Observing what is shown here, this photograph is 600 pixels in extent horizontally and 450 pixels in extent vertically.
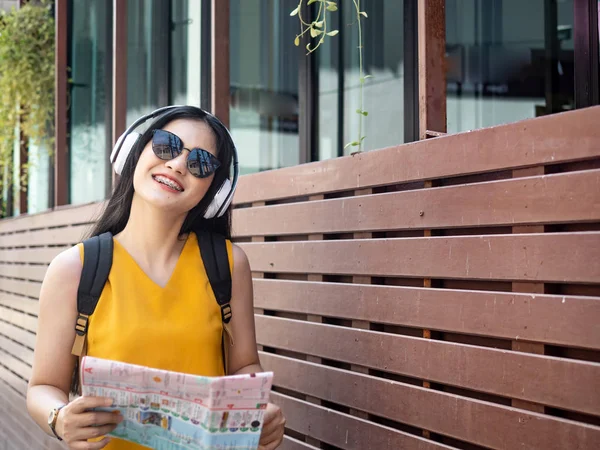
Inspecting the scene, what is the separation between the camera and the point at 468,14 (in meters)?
4.75

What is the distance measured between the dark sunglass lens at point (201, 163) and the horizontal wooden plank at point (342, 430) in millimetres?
994

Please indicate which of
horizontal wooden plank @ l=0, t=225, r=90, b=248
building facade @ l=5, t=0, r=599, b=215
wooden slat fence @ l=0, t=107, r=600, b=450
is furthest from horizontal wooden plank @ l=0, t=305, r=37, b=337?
wooden slat fence @ l=0, t=107, r=600, b=450

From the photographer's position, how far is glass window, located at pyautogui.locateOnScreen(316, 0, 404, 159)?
3703 mm

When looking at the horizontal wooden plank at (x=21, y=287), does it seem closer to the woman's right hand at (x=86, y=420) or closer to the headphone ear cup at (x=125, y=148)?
the headphone ear cup at (x=125, y=148)

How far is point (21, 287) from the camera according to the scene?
27.5 feet

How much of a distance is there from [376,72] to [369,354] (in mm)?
1621

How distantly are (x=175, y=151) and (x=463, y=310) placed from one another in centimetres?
91

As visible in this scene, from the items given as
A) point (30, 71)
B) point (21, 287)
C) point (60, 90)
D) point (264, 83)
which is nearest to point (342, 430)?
point (264, 83)

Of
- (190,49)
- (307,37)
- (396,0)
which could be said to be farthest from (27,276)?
(396,0)

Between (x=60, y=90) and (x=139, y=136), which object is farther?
(x=60, y=90)

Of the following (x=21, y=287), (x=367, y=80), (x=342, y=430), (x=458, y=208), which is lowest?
(x=342, y=430)

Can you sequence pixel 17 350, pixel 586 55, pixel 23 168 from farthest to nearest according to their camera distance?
pixel 23 168, pixel 17 350, pixel 586 55

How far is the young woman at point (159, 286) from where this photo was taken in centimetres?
228

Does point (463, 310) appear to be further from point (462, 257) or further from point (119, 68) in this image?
point (119, 68)
